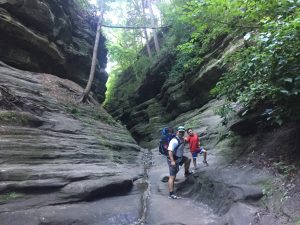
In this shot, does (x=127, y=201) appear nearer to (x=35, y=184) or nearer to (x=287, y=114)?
(x=35, y=184)

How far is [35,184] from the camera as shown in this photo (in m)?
7.75

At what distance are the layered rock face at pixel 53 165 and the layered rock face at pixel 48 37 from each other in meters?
2.77

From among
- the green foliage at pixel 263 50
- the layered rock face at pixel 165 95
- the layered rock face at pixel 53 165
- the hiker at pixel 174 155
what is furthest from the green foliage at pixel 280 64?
the layered rock face at pixel 165 95

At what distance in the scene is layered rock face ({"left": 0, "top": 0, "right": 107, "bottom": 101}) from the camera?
1681 centimetres

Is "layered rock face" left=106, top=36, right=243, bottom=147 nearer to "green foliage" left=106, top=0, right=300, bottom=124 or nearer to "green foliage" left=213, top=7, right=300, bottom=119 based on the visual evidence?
"green foliage" left=106, top=0, right=300, bottom=124

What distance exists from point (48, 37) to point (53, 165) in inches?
518

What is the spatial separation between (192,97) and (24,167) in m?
15.9

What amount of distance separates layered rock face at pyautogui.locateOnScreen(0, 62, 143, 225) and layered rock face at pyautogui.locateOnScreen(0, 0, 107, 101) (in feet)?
9.08

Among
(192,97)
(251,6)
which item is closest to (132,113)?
(192,97)

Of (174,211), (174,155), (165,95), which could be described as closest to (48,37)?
(165,95)

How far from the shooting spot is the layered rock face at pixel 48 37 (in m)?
16.8

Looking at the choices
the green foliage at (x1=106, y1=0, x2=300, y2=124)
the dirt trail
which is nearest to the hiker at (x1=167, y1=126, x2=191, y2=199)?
the dirt trail

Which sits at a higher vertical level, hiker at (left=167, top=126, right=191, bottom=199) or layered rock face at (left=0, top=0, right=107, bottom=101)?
layered rock face at (left=0, top=0, right=107, bottom=101)

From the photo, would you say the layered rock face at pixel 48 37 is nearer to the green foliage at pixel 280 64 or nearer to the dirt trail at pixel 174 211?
the dirt trail at pixel 174 211
